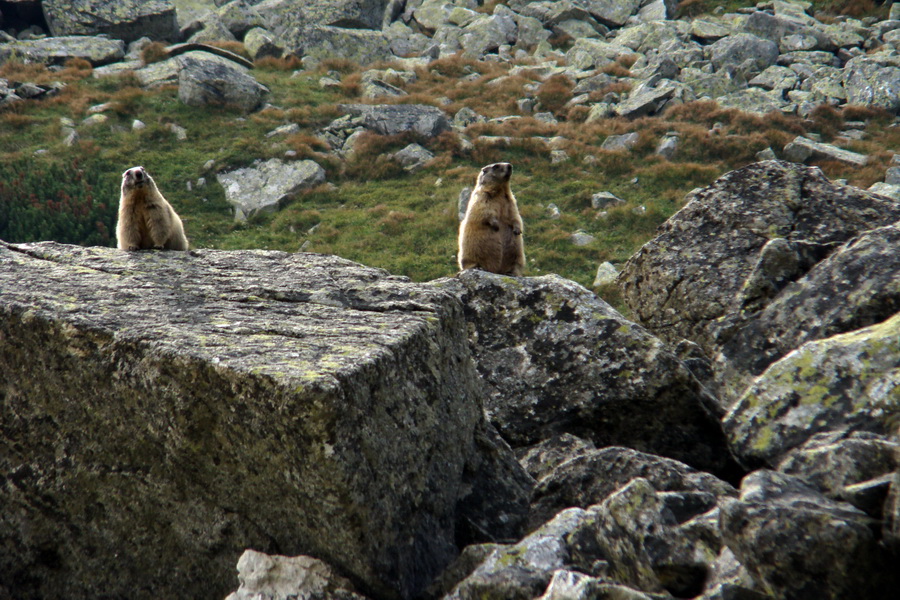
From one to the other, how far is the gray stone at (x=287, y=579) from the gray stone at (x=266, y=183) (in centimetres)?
2049

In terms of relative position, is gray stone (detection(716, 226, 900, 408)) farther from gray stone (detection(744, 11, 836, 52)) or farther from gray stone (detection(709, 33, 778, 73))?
gray stone (detection(744, 11, 836, 52))

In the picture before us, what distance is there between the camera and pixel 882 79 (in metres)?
31.4

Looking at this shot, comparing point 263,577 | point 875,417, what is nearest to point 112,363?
point 263,577

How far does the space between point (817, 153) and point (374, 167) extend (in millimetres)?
15785

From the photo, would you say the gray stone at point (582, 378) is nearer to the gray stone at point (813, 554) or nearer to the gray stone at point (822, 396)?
the gray stone at point (822, 396)

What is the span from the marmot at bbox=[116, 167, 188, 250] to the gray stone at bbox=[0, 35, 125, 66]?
2882 cm

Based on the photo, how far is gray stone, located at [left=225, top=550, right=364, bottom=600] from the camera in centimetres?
416

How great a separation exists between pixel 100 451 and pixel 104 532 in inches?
23.4

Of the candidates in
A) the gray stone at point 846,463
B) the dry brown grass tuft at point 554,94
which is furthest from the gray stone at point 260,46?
the gray stone at point 846,463

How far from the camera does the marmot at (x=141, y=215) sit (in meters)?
10.5

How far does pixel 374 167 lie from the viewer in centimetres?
2677

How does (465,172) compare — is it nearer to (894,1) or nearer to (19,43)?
(19,43)

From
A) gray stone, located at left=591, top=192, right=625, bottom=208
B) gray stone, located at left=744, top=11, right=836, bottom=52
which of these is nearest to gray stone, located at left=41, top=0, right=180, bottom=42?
gray stone, located at left=591, top=192, right=625, bottom=208

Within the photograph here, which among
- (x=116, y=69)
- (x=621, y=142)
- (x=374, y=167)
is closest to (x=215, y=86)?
(x=116, y=69)
